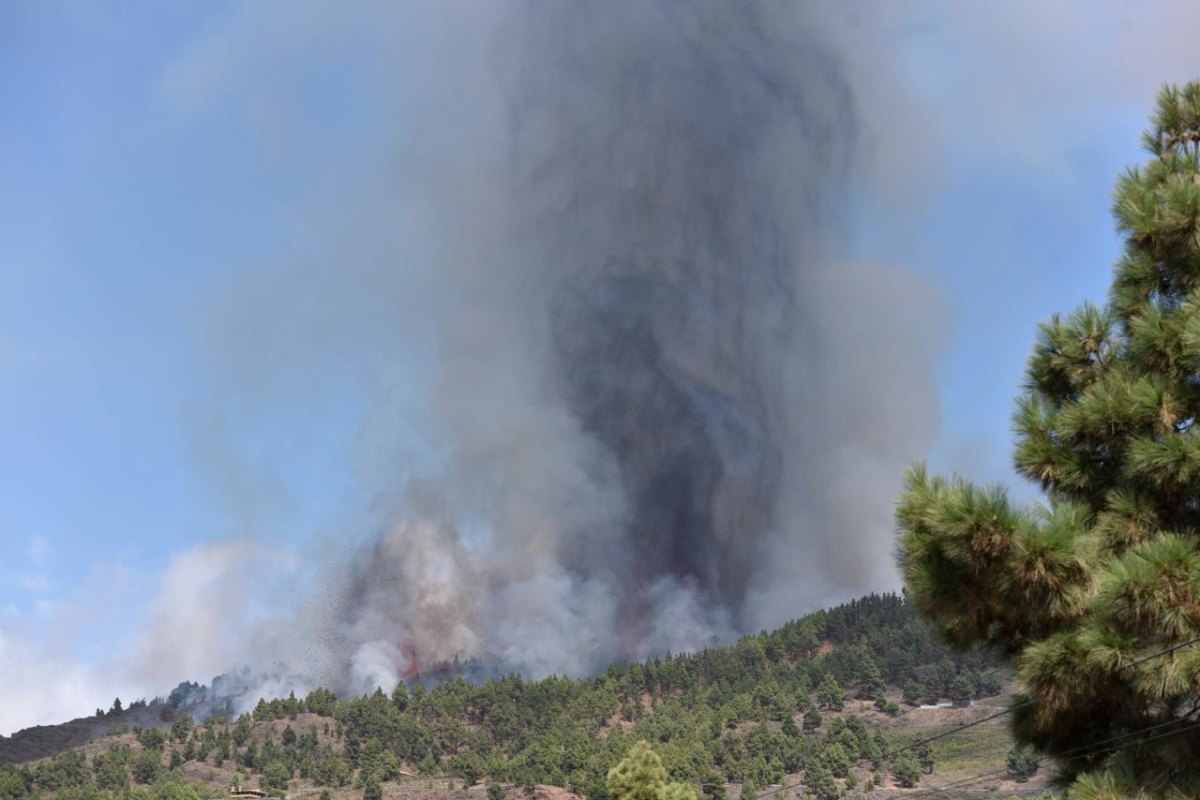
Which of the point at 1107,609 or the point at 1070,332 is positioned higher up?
the point at 1070,332

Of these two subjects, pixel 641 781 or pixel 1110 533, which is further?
pixel 641 781

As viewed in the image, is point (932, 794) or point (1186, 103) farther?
point (932, 794)

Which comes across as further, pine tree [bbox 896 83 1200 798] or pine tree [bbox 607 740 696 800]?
pine tree [bbox 607 740 696 800]

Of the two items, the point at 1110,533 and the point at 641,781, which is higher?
the point at 641,781

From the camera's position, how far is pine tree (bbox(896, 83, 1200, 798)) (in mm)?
15180

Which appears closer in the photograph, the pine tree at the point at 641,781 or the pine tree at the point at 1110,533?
the pine tree at the point at 1110,533

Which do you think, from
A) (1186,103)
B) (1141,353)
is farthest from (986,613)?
(1186,103)

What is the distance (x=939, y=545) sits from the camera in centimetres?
1711

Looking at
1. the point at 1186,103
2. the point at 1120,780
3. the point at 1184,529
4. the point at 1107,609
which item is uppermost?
the point at 1186,103

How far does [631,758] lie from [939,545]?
65.1 meters

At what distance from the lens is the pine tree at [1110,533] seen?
49.8 feet

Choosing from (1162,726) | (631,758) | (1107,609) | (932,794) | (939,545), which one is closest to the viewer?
(1107,609)

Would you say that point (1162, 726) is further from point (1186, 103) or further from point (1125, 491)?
point (1186, 103)

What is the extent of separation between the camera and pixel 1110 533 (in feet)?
55.6
